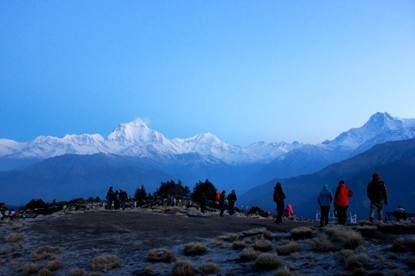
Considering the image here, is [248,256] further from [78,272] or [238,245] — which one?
[78,272]

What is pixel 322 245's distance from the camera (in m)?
13.5

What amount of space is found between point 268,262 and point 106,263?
5909mm

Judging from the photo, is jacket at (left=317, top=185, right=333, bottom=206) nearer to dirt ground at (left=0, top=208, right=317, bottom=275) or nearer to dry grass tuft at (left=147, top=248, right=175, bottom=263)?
dirt ground at (left=0, top=208, right=317, bottom=275)

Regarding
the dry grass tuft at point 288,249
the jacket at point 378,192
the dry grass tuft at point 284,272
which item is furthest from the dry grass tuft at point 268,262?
the jacket at point 378,192

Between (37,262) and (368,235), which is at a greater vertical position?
(368,235)

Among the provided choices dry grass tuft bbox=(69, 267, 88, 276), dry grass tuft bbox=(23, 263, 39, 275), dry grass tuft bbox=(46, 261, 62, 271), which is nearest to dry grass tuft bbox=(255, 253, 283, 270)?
dry grass tuft bbox=(69, 267, 88, 276)

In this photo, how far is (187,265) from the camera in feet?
41.7

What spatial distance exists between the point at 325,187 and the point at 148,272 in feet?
38.4

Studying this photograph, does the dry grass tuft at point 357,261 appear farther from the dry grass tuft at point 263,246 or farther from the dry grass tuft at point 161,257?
the dry grass tuft at point 161,257

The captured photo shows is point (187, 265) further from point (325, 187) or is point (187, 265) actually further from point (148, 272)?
point (325, 187)

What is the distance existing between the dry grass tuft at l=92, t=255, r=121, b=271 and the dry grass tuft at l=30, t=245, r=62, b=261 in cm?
300

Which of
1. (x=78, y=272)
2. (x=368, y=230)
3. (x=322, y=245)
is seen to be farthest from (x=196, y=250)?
(x=368, y=230)

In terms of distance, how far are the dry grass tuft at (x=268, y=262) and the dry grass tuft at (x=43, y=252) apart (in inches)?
354

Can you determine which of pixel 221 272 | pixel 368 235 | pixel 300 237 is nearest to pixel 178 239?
pixel 300 237
